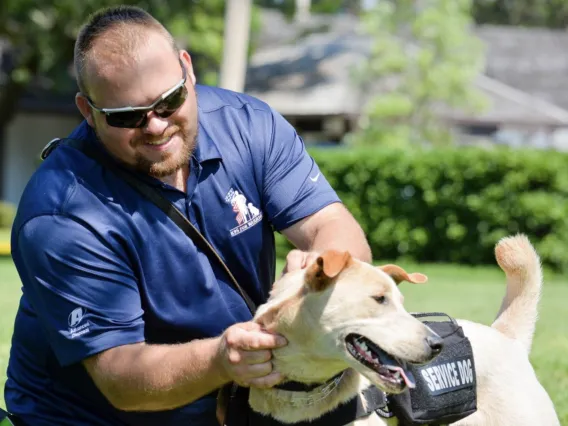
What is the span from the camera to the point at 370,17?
21656 millimetres

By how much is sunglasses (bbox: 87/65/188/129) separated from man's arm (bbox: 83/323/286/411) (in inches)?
32.8

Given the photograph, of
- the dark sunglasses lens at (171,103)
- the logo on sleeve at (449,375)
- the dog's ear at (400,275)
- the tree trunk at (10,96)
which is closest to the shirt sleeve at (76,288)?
the dark sunglasses lens at (171,103)

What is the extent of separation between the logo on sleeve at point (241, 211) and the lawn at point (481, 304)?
95.5 inches

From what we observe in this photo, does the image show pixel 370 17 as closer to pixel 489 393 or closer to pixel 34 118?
pixel 34 118

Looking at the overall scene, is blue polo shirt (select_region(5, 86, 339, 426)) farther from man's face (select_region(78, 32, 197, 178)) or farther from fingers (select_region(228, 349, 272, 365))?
fingers (select_region(228, 349, 272, 365))

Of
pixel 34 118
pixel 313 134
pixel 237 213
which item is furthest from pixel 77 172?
pixel 34 118

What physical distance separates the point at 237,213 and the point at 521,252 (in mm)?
1424

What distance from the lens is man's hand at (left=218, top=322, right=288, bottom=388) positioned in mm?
2988

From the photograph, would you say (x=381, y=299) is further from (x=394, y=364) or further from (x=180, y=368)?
(x=180, y=368)

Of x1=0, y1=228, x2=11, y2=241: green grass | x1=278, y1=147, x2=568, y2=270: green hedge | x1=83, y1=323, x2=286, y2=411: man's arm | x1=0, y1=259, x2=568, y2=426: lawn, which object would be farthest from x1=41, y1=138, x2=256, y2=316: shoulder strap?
x1=0, y1=228, x2=11, y2=241: green grass

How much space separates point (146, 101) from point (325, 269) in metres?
0.96

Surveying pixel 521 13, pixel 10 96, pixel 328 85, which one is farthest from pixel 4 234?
pixel 521 13

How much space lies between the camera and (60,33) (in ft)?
69.1

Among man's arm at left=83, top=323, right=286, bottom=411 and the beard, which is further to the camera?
the beard
